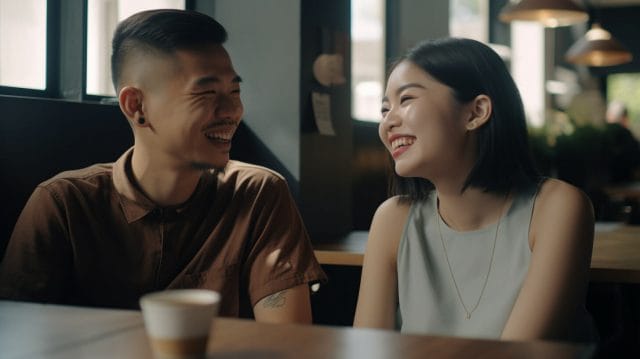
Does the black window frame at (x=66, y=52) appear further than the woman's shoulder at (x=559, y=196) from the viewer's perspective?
Yes

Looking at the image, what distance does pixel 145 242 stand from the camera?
1.87 meters

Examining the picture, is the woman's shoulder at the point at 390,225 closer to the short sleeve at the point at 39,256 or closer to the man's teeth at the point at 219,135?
the man's teeth at the point at 219,135

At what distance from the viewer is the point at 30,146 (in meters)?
2.28

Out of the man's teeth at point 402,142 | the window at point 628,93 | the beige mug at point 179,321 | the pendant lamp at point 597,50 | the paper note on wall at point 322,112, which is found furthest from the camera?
the window at point 628,93

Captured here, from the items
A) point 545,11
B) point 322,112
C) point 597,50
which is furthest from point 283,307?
point 597,50

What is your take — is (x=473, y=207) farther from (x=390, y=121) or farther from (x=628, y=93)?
(x=628, y=93)

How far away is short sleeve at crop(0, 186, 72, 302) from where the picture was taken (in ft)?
5.82

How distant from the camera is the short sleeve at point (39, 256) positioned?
177 centimetres

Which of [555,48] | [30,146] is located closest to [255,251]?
[30,146]

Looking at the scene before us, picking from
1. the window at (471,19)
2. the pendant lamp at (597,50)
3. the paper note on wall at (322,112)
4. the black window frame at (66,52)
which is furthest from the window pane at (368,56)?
the pendant lamp at (597,50)

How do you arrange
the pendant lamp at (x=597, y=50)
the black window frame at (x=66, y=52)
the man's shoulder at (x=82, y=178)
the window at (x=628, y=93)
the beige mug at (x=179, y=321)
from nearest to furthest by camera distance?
the beige mug at (x=179, y=321)
the man's shoulder at (x=82, y=178)
the black window frame at (x=66, y=52)
the pendant lamp at (x=597, y=50)
the window at (x=628, y=93)

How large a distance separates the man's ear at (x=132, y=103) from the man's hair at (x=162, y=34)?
0.07 meters

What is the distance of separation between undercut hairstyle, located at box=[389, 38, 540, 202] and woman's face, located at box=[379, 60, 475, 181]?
0.02 m

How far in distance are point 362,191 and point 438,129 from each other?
7.32 feet
